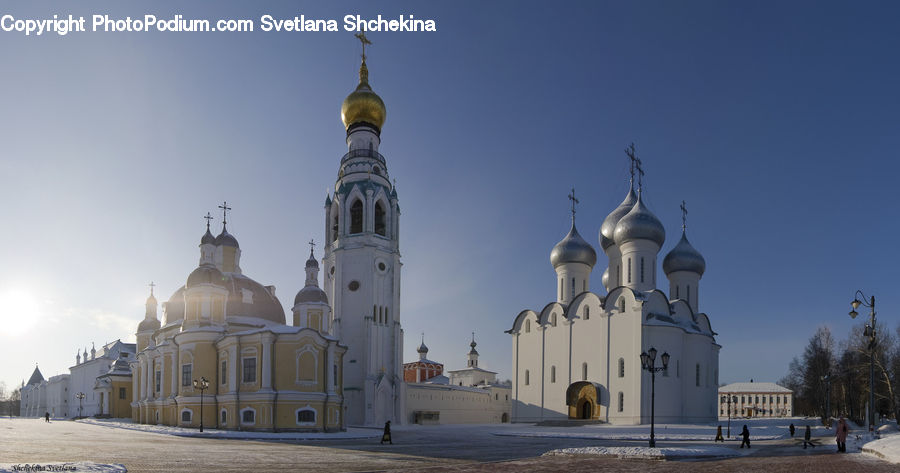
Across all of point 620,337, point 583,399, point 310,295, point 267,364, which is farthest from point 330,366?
point 620,337

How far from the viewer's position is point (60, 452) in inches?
741

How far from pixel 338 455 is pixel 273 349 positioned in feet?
60.4

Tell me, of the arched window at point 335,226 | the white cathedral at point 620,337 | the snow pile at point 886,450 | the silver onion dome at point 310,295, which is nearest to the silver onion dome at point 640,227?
the white cathedral at point 620,337

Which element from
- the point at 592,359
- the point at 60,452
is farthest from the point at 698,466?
the point at 592,359

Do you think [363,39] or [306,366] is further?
[363,39]

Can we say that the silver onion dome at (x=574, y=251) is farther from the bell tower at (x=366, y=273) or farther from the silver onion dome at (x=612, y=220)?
the bell tower at (x=366, y=273)

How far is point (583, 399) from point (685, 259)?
1270 cm

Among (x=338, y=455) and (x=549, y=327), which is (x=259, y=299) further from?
(x=338, y=455)

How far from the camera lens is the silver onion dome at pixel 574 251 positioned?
4884 cm

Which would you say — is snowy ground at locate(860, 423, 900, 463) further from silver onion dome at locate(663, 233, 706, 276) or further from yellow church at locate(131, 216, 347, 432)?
silver onion dome at locate(663, 233, 706, 276)

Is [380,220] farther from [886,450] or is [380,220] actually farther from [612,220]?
[886,450]

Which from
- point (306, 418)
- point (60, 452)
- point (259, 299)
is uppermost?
point (259, 299)

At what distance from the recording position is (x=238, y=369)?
36719 millimetres

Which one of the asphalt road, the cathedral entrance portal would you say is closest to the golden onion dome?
the cathedral entrance portal
